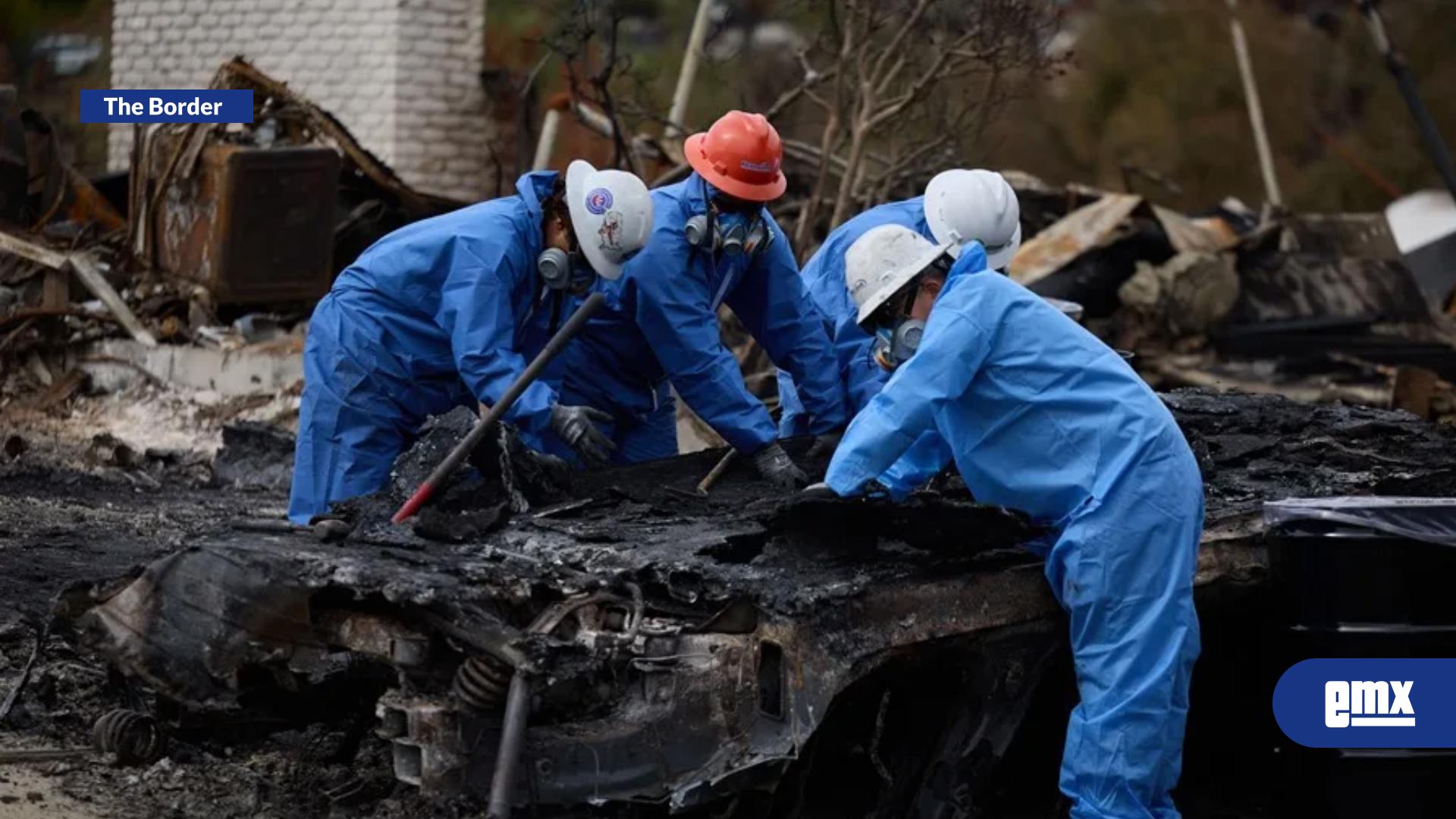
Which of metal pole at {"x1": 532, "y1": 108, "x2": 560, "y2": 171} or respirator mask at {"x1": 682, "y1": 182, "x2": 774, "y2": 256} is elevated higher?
respirator mask at {"x1": 682, "y1": 182, "x2": 774, "y2": 256}

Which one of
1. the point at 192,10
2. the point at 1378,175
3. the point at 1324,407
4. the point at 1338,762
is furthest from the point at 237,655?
A: the point at 1378,175

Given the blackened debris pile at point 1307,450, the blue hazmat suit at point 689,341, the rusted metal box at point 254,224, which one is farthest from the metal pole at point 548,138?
the blackened debris pile at point 1307,450

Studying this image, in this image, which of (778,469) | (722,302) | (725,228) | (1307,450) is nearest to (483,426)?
(778,469)

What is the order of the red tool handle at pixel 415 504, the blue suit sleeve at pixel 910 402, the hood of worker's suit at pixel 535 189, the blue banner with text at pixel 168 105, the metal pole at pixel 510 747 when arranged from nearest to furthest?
1. the metal pole at pixel 510 747
2. the blue suit sleeve at pixel 910 402
3. the red tool handle at pixel 415 504
4. the hood of worker's suit at pixel 535 189
5. the blue banner with text at pixel 168 105

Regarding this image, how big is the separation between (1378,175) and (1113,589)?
22270 mm

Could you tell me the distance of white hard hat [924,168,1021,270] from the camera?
23.8 ft

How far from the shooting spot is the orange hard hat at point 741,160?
6832mm

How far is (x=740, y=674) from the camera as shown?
4750 mm

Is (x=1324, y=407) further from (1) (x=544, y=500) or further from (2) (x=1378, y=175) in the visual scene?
(2) (x=1378, y=175)

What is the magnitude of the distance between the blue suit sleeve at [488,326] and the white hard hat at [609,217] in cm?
27

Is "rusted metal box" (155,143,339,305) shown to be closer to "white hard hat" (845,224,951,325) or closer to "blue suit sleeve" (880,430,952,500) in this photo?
"white hard hat" (845,224,951,325)

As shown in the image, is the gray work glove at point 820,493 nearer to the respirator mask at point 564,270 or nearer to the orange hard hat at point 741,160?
the respirator mask at point 564,270

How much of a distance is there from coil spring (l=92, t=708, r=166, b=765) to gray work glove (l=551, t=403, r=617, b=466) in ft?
5.61

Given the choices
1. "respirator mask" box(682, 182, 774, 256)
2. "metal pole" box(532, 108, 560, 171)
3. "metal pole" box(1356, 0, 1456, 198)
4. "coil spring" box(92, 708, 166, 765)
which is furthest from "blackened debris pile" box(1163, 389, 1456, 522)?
"metal pole" box(1356, 0, 1456, 198)
